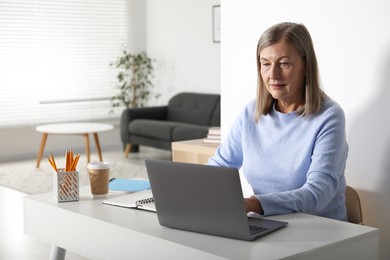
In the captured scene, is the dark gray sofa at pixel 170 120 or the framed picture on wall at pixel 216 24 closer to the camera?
the dark gray sofa at pixel 170 120

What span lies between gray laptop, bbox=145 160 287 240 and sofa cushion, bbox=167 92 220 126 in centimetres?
595

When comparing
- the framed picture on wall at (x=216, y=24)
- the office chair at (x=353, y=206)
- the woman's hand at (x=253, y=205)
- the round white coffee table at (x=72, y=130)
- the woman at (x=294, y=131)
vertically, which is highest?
the framed picture on wall at (x=216, y=24)

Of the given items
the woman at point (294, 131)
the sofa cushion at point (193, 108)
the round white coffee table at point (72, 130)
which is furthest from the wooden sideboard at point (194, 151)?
the sofa cushion at point (193, 108)

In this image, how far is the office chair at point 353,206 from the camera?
104 inches

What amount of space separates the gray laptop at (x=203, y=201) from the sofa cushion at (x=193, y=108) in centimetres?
595

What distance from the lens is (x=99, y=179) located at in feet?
8.36

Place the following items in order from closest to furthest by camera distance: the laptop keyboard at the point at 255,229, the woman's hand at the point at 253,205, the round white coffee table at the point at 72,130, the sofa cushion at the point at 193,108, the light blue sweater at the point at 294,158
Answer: the laptop keyboard at the point at 255,229
the woman's hand at the point at 253,205
the light blue sweater at the point at 294,158
the round white coffee table at the point at 72,130
the sofa cushion at the point at 193,108

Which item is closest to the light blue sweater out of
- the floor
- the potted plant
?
the floor

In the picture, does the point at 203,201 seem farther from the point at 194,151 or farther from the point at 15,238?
the point at 15,238

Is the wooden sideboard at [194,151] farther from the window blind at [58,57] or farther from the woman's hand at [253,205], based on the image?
the window blind at [58,57]

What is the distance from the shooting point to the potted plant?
9.00 metres

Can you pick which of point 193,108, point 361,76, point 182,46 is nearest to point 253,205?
point 361,76

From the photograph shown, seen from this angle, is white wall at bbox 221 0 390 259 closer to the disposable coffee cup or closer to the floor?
the disposable coffee cup

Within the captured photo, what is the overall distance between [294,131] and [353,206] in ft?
1.23
